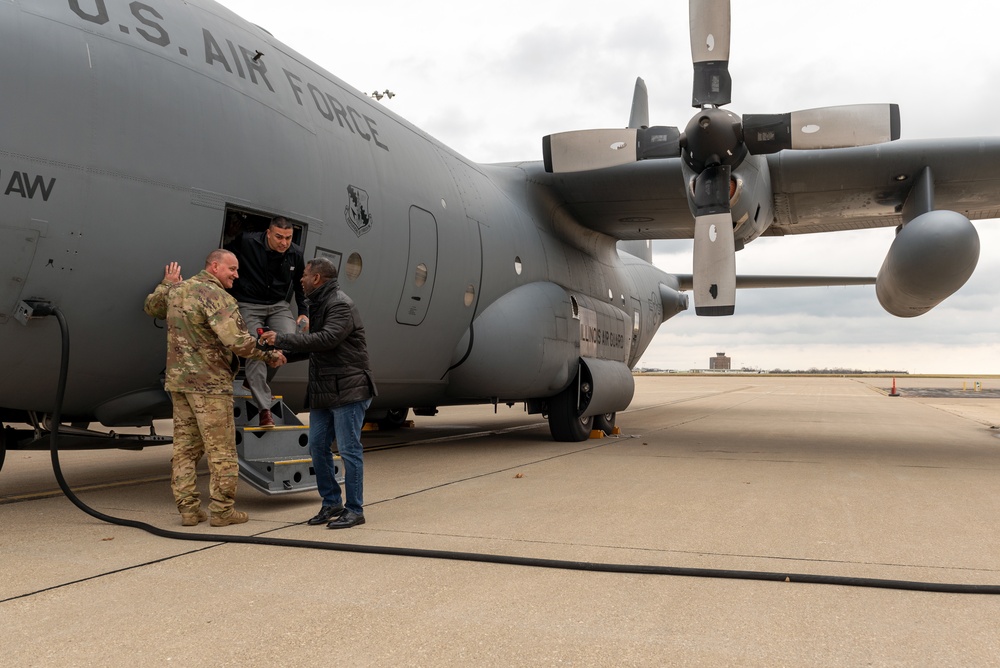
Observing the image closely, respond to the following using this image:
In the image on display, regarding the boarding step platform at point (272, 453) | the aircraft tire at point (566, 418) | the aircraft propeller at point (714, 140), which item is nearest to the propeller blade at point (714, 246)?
the aircraft propeller at point (714, 140)

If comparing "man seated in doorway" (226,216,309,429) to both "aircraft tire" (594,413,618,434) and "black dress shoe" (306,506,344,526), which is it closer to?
"black dress shoe" (306,506,344,526)

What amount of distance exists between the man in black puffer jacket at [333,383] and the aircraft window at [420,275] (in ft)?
9.36

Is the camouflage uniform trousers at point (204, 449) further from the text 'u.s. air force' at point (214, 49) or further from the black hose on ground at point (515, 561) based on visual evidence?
the text 'u.s. air force' at point (214, 49)

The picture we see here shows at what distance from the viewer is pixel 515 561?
147 inches

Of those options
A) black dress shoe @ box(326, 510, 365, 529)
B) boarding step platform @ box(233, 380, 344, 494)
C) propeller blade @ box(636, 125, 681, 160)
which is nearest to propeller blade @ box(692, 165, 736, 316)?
propeller blade @ box(636, 125, 681, 160)

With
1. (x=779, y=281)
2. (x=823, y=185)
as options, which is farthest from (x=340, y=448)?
(x=779, y=281)

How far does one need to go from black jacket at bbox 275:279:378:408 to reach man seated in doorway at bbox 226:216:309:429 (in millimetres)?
720

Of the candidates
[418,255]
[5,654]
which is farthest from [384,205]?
[5,654]

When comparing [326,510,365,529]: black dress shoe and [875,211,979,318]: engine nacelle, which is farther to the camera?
[875,211,979,318]: engine nacelle

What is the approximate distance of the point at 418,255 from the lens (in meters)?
7.66

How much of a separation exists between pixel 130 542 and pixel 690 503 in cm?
380

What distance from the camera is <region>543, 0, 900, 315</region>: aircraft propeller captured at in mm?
8930

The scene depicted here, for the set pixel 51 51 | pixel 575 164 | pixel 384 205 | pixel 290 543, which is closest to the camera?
pixel 290 543

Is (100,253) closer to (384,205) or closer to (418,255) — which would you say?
(384,205)
